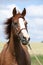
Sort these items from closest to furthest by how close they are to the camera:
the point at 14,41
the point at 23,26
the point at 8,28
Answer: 1. the point at 23,26
2. the point at 14,41
3. the point at 8,28

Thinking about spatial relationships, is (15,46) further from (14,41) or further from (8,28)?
(8,28)

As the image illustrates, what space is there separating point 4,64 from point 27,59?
2.89 feet

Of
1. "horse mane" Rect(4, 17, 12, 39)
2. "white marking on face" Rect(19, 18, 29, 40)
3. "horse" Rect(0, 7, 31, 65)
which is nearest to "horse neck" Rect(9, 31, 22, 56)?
"horse" Rect(0, 7, 31, 65)

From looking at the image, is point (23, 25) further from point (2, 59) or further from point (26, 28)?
point (2, 59)

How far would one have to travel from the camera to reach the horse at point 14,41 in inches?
359

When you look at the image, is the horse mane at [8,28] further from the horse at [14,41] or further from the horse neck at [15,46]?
the horse neck at [15,46]

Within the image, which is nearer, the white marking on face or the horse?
the white marking on face

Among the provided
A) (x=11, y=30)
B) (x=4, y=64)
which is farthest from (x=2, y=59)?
(x=11, y=30)

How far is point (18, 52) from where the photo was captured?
9391mm

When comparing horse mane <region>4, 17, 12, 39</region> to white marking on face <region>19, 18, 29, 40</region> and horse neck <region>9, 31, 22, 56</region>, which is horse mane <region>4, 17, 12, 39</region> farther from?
white marking on face <region>19, 18, 29, 40</region>

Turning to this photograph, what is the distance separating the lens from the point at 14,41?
9391 mm

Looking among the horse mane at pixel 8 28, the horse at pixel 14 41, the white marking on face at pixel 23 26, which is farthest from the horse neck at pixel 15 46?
the white marking on face at pixel 23 26

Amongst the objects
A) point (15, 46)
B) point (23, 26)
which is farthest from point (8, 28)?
point (23, 26)

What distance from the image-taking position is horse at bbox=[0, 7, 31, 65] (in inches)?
359
